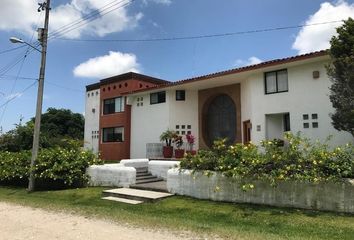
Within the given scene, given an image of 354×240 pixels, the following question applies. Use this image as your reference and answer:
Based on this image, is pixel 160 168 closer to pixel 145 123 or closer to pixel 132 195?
pixel 132 195

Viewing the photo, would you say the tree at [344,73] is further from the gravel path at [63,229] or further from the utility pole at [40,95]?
the utility pole at [40,95]

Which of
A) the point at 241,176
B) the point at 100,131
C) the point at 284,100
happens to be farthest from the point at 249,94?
the point at 100,131

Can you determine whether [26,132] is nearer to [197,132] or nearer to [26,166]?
[26,166]

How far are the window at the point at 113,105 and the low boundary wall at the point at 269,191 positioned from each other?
14164 millimetres

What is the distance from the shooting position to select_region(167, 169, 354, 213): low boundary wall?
9.00m

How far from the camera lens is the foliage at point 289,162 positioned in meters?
9.24

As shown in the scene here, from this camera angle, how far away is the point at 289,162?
9.85 meters

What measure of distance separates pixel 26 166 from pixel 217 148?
33.5ft

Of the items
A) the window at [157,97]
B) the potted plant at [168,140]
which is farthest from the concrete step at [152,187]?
the window at [157,97]

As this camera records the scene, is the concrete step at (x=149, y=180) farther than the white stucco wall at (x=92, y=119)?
No

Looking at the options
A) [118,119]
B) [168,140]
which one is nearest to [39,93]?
[168,140]

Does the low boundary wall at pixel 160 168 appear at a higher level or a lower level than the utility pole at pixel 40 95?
lower

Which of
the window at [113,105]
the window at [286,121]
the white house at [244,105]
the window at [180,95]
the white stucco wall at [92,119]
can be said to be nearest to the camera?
the white house at [244,105]

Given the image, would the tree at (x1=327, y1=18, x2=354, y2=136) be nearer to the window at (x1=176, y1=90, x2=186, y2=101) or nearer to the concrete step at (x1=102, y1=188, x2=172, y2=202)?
the concrete step at (x1=102, y1=188, x2=172, y2=202)
